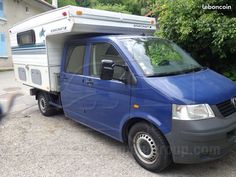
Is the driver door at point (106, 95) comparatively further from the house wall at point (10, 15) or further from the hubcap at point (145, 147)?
the house wall at point (10, 15)

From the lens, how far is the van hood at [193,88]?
3.06 m

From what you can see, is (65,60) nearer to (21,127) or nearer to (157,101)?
(21,127)

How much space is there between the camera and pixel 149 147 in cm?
349

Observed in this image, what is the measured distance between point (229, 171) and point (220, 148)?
0.60m

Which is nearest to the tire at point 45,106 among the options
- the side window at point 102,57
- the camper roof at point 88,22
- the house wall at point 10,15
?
the camper roof at point 88,22

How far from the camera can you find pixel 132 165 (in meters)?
3.72

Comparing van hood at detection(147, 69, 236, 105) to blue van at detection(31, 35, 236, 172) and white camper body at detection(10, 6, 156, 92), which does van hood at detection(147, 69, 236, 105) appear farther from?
white camper body at detection(10, 6, 156, 92)

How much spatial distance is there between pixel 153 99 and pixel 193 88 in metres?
0.55

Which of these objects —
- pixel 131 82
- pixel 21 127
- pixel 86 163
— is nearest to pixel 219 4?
pixel 131 82

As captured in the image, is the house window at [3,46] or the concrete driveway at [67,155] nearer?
the concrete driveway at [67,155]

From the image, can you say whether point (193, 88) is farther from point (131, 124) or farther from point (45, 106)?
point (45, 106)

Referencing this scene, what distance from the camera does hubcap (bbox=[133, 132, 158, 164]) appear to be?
135 inches

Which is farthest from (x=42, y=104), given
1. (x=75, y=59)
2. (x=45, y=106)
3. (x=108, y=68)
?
(x=108, y=68)

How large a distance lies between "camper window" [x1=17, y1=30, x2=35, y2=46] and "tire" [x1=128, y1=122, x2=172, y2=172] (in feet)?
11.9
